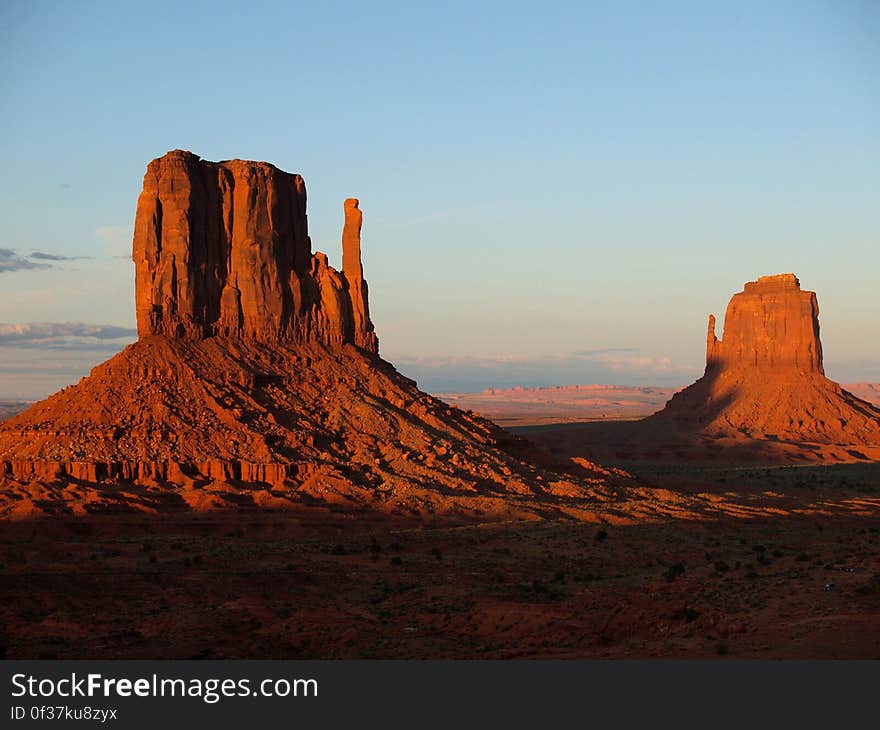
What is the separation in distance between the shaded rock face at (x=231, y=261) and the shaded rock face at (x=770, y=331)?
76.8 metres

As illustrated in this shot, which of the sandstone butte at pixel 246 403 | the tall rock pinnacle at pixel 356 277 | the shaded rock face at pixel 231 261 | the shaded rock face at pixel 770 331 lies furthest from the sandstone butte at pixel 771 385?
the shaded rock face at pixel 231 261

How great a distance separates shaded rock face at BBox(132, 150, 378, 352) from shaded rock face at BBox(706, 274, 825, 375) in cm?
7681

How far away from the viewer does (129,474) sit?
55781 millimetres

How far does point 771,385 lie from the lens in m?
132

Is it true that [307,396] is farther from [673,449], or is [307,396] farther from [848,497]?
[673,449]

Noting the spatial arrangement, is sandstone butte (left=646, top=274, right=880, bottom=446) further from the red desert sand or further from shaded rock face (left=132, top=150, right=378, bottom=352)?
shaded rock face (left=132, top=150, right=378, bottom=352)

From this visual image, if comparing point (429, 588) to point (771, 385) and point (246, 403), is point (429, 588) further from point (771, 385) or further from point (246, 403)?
point (771, 385)

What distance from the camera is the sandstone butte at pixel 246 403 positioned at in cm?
5581

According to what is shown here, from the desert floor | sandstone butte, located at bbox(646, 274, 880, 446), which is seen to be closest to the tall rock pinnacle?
the desert floor

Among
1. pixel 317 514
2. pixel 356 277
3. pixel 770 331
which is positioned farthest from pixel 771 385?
pixel 317 514

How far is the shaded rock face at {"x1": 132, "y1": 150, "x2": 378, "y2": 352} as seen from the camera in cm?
6431

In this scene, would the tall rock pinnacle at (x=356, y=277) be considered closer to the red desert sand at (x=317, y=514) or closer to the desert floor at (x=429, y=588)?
the red desert sand at (x=317, y=514)

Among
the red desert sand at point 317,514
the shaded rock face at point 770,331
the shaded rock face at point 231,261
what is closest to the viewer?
the red desert sand at point 317,514

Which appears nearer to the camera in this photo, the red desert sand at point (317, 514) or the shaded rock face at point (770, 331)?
the red desert sand at point (317, 514)
